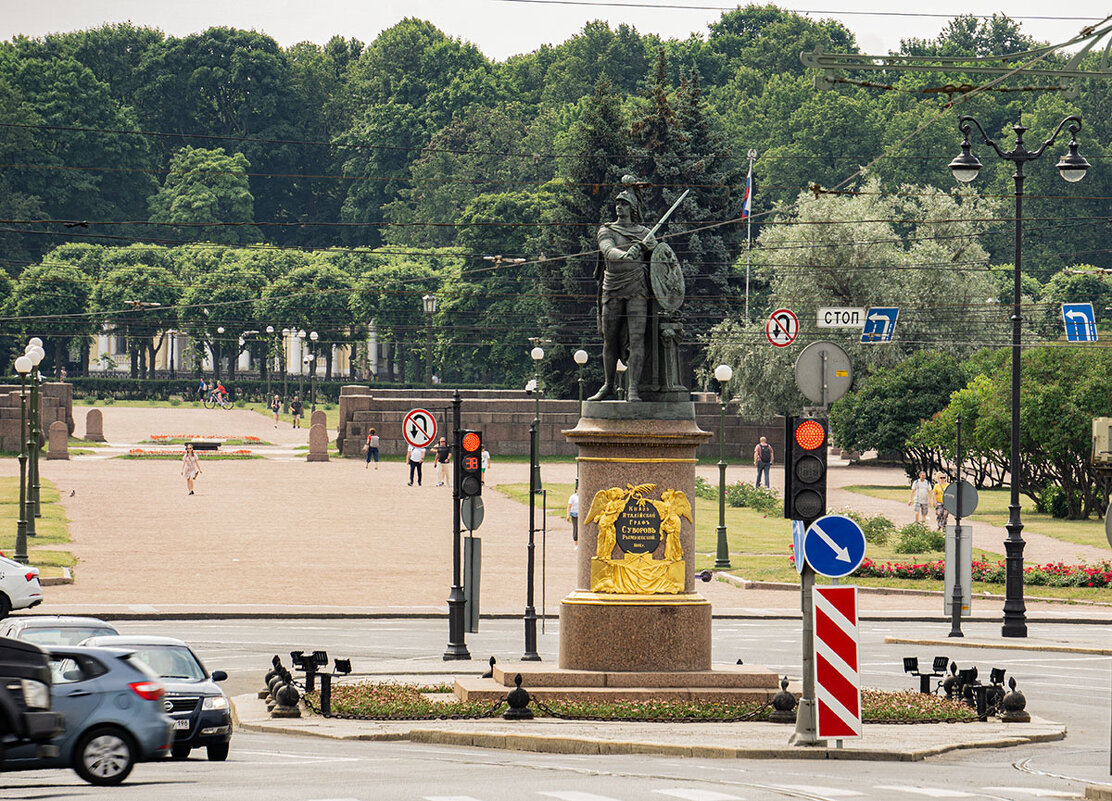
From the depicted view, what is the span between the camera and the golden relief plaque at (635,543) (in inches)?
803

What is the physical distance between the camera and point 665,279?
→ 70.8ft

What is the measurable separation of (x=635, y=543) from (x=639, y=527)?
195 millimetres

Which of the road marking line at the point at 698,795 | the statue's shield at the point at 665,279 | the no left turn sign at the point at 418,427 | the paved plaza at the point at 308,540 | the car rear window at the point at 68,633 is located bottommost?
the paved plaza at the point at 308,540

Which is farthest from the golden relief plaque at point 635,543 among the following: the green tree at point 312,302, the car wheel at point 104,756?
the green tree at point 312,302

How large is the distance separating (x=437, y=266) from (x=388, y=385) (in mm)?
16686

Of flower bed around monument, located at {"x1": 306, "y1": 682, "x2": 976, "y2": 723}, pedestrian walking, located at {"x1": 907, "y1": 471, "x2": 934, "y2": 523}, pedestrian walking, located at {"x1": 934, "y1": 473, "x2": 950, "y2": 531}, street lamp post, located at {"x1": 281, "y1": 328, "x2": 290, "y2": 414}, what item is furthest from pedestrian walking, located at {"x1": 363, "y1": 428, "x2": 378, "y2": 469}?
flower bed around monument, located at {"x1": 306, "y1": 682, "x2": 976, "y2": 723}

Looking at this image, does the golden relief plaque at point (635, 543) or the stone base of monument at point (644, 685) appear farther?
the golden relief plaque at point (635, 543)

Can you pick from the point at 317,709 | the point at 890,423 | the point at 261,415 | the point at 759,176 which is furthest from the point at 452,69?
the point at 317,709

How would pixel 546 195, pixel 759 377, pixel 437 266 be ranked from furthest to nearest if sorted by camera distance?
pixel 437 266 → pixel 546 195 → pixel 759 377

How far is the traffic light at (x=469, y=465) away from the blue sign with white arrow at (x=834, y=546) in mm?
10540

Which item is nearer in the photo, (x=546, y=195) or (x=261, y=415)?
(x=261, y=415)

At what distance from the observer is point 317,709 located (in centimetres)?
2144

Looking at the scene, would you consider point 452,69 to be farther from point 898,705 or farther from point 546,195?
point 898,705

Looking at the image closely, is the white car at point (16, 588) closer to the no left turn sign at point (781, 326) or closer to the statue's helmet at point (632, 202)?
the statue's helmet at point (632, 202)
